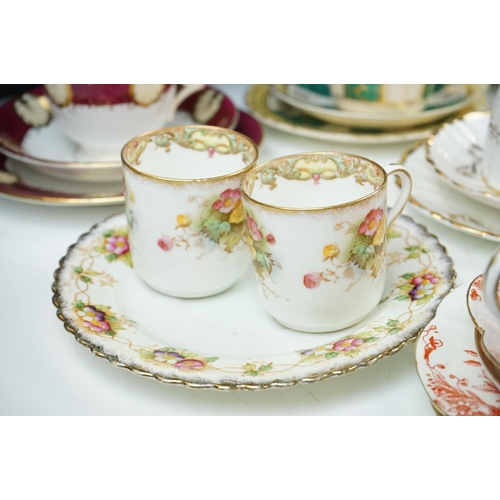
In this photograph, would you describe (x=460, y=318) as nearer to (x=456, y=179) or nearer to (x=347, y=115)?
(x=456, y=179)

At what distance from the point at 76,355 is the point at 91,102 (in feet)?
1.19

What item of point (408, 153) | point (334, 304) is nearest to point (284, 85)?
point (408, 153)

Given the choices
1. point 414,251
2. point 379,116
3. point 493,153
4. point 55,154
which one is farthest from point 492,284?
point 55,154

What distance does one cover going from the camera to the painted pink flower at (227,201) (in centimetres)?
60

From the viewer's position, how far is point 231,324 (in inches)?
24.2

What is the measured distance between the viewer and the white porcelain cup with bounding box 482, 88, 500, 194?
27.8 inches

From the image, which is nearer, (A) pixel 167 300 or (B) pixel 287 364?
(B) pixel 287 364

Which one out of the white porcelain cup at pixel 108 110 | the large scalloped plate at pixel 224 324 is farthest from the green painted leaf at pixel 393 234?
the white porcelain cup at pixel 108 110

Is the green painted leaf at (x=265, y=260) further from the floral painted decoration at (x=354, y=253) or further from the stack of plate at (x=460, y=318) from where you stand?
the stack of plate at (x=460, y=318)

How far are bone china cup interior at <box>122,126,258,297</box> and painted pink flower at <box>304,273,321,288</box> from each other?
0.34 ft

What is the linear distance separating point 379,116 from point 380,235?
0.39 m

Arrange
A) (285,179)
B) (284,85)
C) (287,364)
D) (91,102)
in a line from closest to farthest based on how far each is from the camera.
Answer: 1. (287,364)
2. (285,179)
3. (91,102)
4. (284,85)

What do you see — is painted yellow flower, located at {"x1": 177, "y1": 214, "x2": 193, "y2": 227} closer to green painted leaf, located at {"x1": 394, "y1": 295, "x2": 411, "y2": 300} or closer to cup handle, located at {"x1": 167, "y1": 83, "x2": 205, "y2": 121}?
green painted leaf, located at {"x1": 394, "y1": 295, "x2": 411, "y2": 300}

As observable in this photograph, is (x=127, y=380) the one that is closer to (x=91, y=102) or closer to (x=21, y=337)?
(x=21, y=337)
